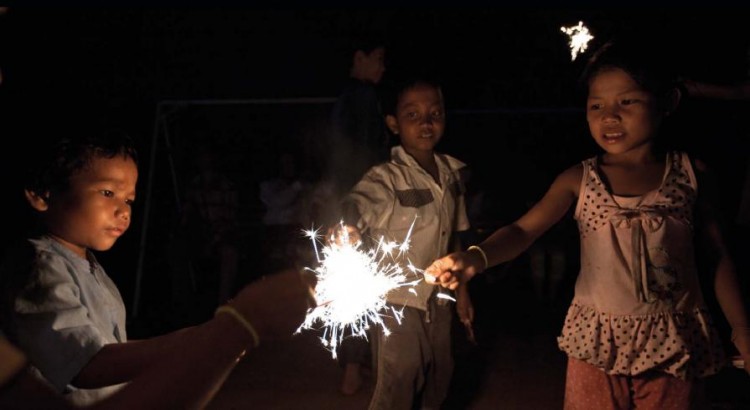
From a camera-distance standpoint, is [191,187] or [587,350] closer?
[587,350]

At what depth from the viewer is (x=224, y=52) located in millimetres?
8438

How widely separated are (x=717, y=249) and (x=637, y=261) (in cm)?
46

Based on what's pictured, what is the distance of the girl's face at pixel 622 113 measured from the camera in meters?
2.79

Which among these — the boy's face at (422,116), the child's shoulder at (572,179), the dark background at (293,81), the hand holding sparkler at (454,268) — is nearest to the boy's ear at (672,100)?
the child's shoulder at (572,179)

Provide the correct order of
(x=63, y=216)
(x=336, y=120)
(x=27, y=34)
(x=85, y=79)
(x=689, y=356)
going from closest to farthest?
(x=63, y=216) → (x=689, y=356) → (x=27, y=34) → (x=336, y=120) → (x=85, y=79)

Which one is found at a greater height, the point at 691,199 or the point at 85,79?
the point at 85,79

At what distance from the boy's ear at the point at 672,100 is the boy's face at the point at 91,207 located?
8.03 feet

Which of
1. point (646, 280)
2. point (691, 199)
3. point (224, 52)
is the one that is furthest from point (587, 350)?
point (224, 52)

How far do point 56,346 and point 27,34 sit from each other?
126 inches

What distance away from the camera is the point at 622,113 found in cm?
280

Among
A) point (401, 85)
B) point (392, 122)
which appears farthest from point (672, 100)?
point (392, 122)

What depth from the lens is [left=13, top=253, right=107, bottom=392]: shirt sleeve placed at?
1.74 m

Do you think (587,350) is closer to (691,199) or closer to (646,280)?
(646,280)

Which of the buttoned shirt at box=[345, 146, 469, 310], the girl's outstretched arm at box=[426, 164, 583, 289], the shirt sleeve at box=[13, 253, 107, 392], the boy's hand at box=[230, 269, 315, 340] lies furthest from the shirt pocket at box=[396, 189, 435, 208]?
the boy's hand at box=[230, 269, 315, 340]
